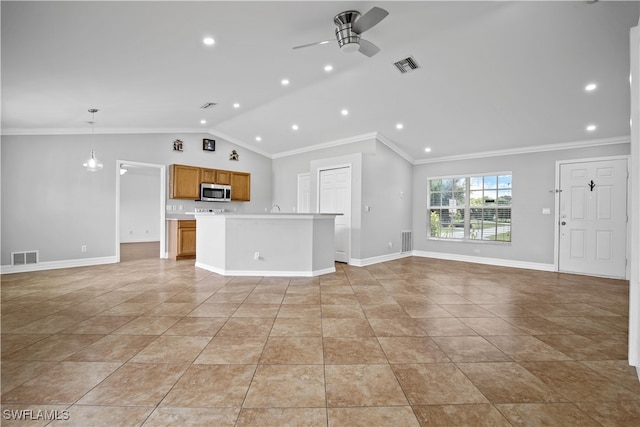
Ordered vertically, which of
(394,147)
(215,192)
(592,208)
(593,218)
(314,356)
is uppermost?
(394,147)

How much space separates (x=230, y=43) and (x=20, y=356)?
11.1 feet

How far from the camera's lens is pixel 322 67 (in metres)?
3.97

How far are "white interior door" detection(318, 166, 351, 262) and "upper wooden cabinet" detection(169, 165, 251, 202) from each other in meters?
2.37

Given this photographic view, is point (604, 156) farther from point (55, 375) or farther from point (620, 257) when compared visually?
point (55, 375)

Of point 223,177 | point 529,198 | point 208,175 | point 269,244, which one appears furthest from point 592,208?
point 208,175

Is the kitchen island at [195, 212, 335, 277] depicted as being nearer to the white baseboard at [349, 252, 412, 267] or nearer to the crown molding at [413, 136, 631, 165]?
the white baseboard at [349, 252, 412, 267]

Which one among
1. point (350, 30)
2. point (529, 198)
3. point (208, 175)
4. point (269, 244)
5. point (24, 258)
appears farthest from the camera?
point (208, 175)

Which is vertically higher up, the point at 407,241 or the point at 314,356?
the point at 407,241

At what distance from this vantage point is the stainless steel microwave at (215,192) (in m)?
6.86

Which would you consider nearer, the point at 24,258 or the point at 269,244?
the point at 269,244

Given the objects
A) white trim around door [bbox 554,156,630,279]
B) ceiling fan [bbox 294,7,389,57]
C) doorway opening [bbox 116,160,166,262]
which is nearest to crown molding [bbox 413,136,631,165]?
white trim around door [bbox 554,156,630,279]

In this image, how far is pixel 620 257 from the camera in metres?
4.85

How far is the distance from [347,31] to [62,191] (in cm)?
593
